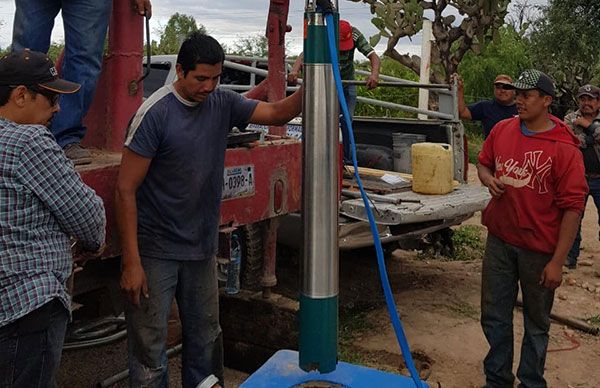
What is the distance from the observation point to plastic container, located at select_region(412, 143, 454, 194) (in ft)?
18.7

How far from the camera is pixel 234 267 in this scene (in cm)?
395

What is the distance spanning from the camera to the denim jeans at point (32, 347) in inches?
91.4

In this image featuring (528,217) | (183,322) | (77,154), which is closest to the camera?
(77,154)

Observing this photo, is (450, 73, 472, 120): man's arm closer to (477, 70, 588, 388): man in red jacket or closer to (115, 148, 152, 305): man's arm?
(477, 70, 588, 388): man in red jacket

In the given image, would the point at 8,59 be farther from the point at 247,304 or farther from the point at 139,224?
the point at 247,304

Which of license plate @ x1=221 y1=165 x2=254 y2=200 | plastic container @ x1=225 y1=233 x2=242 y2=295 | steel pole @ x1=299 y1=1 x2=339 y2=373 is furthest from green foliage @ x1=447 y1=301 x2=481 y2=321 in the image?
steel pole @ x1=299 y1=1 x2=339 y2=373

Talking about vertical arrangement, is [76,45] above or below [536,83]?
above

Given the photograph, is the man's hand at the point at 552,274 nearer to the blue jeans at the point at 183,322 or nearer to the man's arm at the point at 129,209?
the blue jeans at the point at 183,322

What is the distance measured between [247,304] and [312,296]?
2.18 metres

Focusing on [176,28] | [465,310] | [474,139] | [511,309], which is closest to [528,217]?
[511,309]

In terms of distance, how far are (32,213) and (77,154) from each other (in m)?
0.79

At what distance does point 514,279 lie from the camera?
Result: 3.91 meters

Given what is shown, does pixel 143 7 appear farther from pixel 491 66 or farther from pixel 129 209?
pixel 491 66

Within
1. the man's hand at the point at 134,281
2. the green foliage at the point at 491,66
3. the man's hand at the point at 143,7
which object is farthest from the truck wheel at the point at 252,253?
the green foliage at the point at 491,66
